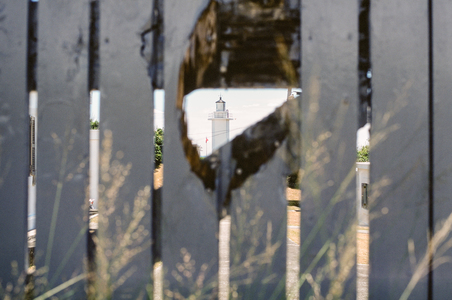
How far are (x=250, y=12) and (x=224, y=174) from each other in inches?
25.2

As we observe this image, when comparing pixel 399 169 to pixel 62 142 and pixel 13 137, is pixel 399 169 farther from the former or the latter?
pixel 13 137

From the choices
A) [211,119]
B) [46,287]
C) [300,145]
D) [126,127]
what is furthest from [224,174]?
[211,119]

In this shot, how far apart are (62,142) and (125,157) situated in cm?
25

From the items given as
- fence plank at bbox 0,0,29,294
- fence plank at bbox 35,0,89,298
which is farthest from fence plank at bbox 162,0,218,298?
fence plank at bbox 0,0,29,294

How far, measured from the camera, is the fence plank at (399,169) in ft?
3.52

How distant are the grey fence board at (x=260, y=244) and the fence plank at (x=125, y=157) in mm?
337

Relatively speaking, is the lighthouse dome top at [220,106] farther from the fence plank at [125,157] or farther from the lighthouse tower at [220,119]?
the fence plank at [125,157]

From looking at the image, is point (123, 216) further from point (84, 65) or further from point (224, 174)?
point (84, 65)

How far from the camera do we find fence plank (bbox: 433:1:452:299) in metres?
1.07

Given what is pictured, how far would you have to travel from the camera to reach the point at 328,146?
107 cm

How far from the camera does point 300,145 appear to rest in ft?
3.56

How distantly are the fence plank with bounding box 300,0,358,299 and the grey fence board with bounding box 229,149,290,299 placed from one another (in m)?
0.09

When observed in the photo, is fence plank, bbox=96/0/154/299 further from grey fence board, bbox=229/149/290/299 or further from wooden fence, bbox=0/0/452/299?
grey fence board, bbox=229/149/290/299

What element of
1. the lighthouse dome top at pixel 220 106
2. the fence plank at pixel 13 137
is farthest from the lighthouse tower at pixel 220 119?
the fence plank at pixel 13 137
